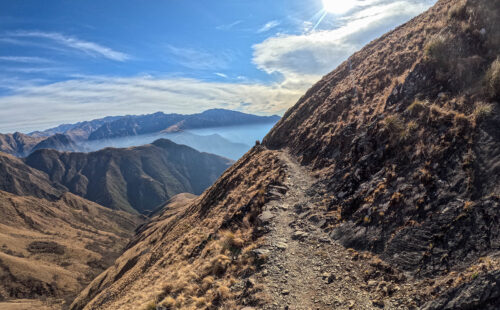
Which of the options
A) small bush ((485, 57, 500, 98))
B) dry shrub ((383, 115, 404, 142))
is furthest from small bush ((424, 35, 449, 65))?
dry shrub ((383, 115, 404, 142))

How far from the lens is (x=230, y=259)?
1488 centimetres

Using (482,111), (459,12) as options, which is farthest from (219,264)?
(459,12)

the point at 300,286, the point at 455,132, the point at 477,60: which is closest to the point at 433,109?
the point at 455,132

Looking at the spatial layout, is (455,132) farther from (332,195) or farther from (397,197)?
(332,195)

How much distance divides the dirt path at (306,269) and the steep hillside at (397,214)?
0.06 m

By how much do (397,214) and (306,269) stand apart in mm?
5529

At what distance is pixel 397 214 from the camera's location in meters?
12.1

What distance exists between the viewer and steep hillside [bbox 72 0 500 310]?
9203 millimetres

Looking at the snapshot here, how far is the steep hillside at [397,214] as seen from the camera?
30.2 feet

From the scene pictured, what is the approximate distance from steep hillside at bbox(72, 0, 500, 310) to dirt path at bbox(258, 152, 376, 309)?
6cm

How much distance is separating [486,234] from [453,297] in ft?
9.24

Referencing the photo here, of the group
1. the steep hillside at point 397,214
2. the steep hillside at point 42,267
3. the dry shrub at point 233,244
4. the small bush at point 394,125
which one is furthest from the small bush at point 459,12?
the steep hillside at point 42,267

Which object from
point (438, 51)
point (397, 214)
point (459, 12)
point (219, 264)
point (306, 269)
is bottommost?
point (219, 264)

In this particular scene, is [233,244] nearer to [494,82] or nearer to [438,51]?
[494,82]
